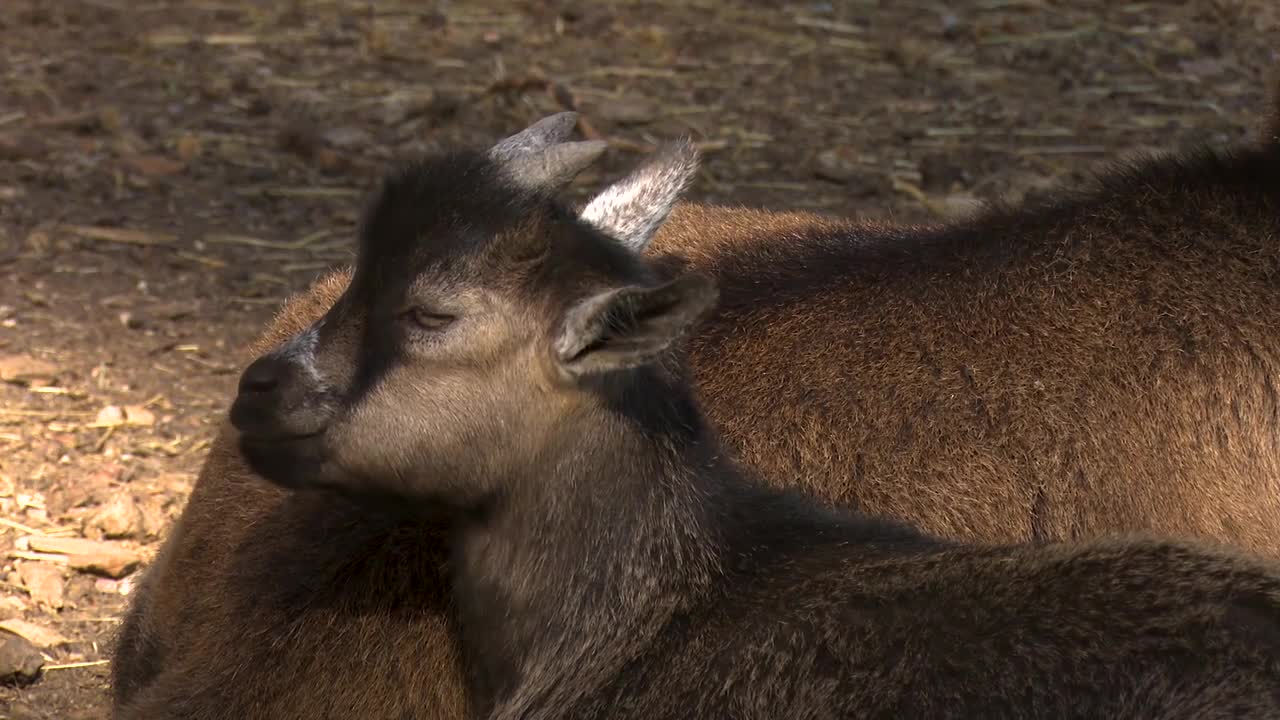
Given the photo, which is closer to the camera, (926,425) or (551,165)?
(551,165)

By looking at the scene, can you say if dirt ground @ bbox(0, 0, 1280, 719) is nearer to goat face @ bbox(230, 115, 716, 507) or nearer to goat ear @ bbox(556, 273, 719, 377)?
goat face @ bbox(230, 115, 716, 507)

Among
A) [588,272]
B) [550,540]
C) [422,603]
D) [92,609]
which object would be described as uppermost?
[588,272]

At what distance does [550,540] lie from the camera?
165 inches

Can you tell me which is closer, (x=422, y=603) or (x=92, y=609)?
(x=422, y=603)

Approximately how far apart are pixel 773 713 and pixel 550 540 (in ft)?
2.34

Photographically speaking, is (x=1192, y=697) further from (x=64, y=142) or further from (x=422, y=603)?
(x=64, y=142)

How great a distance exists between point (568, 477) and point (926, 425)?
1117 millimetres

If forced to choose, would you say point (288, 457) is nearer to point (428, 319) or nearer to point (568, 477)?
point (428, 319)

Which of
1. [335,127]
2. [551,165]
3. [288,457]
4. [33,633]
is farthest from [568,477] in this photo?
[335,127]

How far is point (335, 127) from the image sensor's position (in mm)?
9555

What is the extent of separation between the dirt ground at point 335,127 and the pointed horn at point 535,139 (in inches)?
95.6

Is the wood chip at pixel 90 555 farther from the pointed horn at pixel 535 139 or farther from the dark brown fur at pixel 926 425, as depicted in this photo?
the pointed horn at pixel 535 139

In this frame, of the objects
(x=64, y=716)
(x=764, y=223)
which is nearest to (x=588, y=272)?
(x=764, y=223)

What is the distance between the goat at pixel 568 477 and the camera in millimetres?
3855
